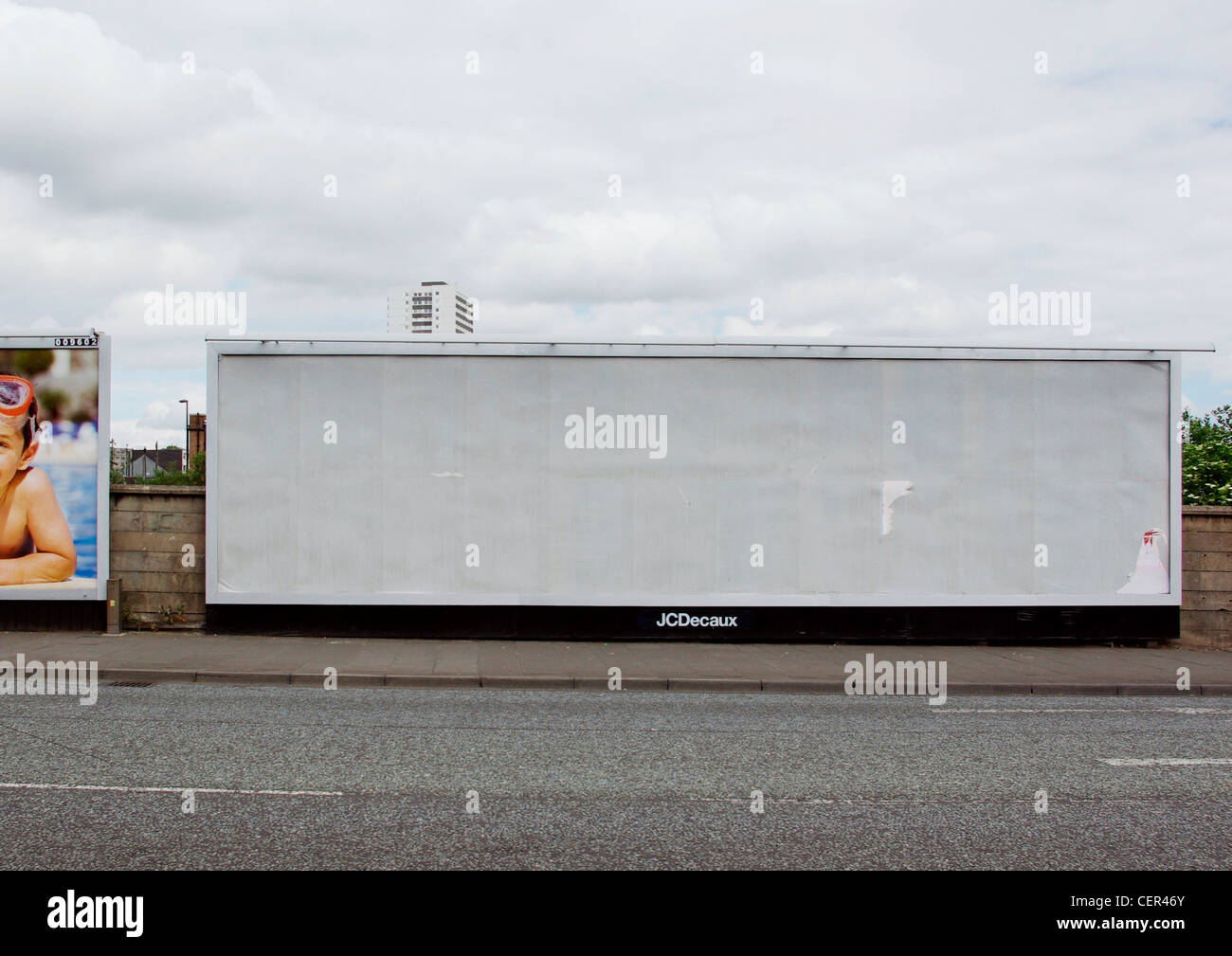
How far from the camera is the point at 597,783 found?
22.6ft

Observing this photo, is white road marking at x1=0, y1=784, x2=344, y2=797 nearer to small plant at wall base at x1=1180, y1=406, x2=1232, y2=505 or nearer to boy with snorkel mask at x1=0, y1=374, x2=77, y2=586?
boy with snorkel mask at x1=0, y1=374, x2=77, y2=586

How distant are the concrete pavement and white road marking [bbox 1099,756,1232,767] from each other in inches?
134

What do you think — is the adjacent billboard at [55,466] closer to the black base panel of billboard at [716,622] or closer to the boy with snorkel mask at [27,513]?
the boy with snorkel mask at [27,513]

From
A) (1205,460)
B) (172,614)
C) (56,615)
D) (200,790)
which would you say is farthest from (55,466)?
(1205,460)

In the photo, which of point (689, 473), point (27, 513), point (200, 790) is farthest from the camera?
point (689, 473)

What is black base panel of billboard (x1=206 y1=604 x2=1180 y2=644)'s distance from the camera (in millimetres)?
14102

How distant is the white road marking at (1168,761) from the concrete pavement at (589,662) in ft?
11.1

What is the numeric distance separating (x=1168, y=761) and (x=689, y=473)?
7.67 m

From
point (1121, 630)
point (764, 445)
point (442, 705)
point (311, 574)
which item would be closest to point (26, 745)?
point (442, 705)

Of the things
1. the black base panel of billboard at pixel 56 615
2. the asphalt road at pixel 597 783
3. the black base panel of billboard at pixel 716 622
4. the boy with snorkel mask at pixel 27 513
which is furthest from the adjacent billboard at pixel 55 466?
the asphalt road at pixel 597 783

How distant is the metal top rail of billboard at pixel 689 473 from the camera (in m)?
14.2

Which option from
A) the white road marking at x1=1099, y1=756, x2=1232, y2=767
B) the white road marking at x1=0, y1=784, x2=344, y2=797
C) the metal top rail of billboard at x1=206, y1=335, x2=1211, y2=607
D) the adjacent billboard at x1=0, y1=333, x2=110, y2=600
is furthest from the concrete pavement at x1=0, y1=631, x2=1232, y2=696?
the white road marking at x1=0, y1=784, x2=344, y2=797

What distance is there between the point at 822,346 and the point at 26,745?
36.1 ft

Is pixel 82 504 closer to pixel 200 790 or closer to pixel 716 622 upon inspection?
pixel 200 790
